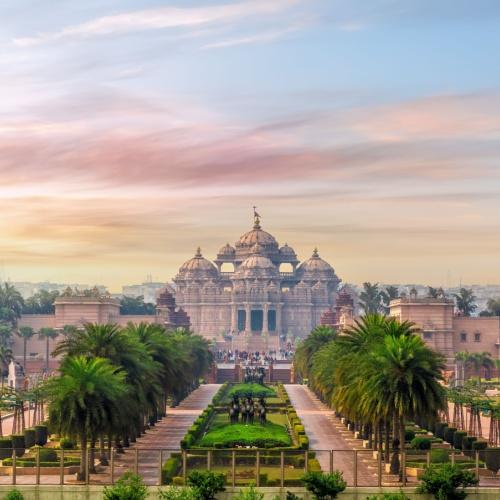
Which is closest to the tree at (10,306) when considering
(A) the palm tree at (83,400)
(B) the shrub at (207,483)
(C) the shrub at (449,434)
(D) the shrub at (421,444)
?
(C) the shrub at (449,434)

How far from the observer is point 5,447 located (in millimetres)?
66000

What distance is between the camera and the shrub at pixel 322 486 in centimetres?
5003

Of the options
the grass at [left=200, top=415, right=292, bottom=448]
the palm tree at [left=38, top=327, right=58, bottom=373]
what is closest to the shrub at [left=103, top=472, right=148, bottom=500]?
the grass at [left=200, top=415, right=292, bottom=448]

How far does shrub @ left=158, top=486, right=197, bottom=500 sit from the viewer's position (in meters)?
47.3

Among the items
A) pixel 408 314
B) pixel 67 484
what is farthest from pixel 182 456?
pixel 408 314

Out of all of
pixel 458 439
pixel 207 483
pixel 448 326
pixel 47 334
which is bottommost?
pixel 207 483

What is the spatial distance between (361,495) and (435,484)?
2762 mm

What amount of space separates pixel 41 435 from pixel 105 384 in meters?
16.0

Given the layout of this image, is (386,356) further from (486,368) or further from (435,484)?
(486,368)

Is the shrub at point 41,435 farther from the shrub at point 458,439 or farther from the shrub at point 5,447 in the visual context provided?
the shrub at point 458,439

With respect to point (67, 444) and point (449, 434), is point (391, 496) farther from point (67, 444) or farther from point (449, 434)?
point (449, 434)

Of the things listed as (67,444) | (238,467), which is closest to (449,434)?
(67,444)

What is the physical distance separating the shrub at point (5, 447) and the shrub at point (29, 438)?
1.83 m

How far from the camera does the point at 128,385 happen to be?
62625 mm
